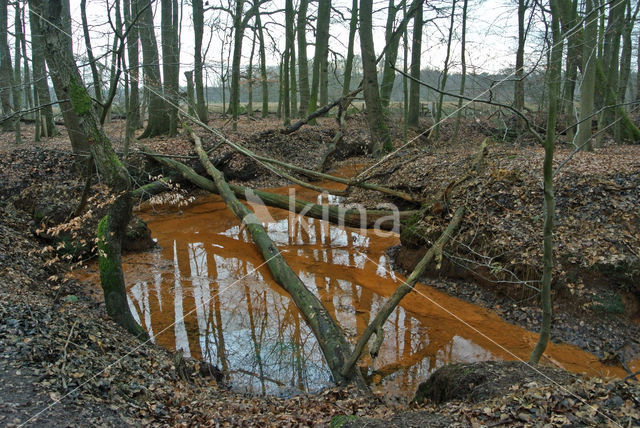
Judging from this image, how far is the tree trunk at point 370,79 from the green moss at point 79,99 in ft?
31.5

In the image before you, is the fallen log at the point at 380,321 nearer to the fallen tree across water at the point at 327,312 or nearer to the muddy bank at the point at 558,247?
the fallen tree across water at the point at 327,312

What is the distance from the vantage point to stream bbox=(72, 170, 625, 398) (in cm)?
539

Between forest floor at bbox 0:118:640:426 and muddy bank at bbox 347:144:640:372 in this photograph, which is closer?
forest floor at bbox 0:118:640:426

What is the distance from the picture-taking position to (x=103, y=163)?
506 centimetres

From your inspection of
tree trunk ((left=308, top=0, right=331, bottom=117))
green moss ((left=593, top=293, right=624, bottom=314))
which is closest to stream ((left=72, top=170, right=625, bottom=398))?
green moss ((left=593, top=293, right=624, bottom=314))

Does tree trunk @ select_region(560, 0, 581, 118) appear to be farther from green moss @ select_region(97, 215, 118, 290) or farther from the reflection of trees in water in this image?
green moss @ select_region(97, 215, 118, 290)

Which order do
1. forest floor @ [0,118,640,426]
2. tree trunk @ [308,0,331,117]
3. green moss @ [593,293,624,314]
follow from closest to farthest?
forest floor @ [0,118,640,426] < green moss @ [593,293,624,314] < tree trunk @ [308,0,331,117]

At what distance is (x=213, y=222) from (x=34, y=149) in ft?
17.2

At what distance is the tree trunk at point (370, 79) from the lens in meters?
13.1

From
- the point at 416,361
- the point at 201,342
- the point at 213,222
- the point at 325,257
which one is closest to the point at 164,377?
the point at 201,342

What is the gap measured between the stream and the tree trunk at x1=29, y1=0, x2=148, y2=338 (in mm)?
974

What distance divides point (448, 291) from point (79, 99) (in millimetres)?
6176

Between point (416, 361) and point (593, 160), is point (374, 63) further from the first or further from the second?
point (416, 361)

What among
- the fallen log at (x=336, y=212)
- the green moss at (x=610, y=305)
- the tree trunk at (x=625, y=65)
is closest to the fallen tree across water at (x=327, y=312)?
the fallen log at (x=336, y=212)
